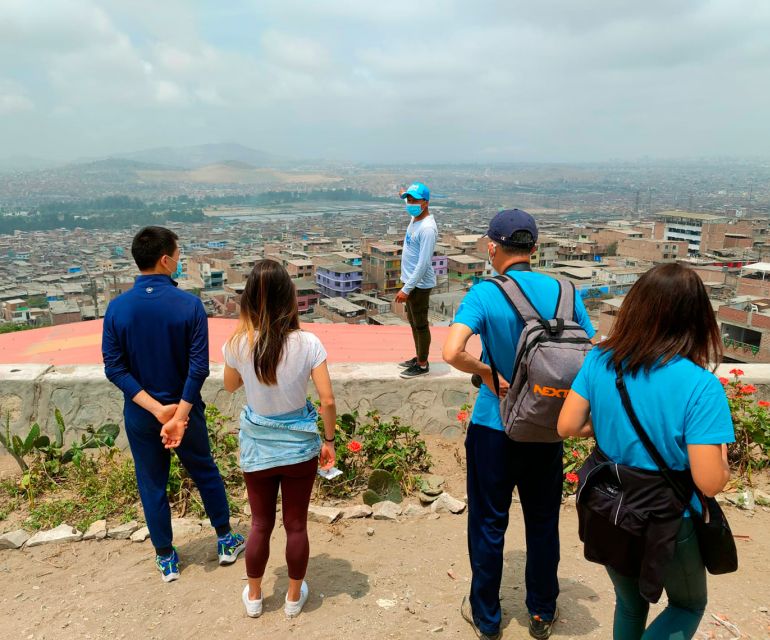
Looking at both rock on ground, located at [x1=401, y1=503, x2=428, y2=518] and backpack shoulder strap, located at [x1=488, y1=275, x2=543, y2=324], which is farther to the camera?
rock on ground, located at [x1=401, y1=503, x2=428, y2=518]

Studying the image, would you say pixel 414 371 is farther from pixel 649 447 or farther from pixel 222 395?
pixel 649 447

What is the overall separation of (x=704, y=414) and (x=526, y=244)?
76 cm

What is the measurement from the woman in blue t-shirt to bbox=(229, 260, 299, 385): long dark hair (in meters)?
0.97

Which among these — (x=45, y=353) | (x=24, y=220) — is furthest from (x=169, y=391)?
(x=24, y=220)

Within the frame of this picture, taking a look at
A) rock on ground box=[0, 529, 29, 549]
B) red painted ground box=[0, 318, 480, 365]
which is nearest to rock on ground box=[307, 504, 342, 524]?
rock on ground box=[0, 529, 29, 549]

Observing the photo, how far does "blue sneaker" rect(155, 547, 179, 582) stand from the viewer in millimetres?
2381

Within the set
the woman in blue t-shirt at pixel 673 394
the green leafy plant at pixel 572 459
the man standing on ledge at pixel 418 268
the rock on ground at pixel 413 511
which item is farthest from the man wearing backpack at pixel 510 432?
the man standing on ledge at pixel 418 268

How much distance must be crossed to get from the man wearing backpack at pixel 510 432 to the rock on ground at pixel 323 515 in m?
0.98

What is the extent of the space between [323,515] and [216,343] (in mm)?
2255

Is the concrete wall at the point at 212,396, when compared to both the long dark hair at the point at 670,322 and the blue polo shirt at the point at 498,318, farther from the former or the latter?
the long dark hair at the point at 670,322

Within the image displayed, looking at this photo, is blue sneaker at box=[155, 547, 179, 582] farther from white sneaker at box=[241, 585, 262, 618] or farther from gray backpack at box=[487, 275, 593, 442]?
gray backpack at box=[487, 275, 593, 442]

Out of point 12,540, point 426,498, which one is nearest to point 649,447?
point 426,498

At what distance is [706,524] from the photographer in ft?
4.68

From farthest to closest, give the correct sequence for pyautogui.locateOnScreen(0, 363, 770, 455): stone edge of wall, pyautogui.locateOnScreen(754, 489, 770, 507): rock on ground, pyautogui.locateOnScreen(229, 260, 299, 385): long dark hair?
pyautogui.locateOnScreen(0, 363, 770, 455): stone edge of wall < pyautogui.locateOnScreen(754, 489, 770, 507): rock on ground < pyautogui.locateOnScreen(229, 260, 299, 385): long dark hair
